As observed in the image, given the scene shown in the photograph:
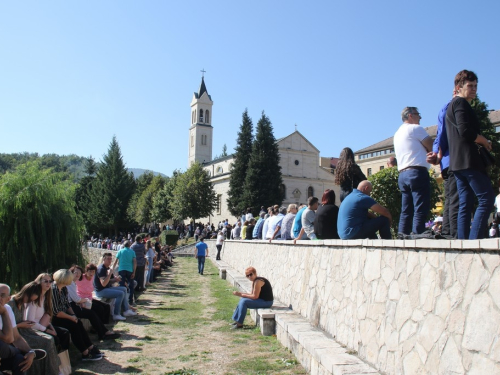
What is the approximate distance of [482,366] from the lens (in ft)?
9.30

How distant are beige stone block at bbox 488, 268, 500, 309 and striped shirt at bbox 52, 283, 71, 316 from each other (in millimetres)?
6304

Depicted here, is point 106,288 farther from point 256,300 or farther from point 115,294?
point 256,300

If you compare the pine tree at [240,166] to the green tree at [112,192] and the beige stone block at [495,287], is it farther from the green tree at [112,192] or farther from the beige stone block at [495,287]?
the beige stone block at [495,287]

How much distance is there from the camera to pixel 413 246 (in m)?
3.89

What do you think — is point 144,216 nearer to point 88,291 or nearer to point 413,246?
point 88,291

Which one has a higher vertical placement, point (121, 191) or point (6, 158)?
point (6, 158)

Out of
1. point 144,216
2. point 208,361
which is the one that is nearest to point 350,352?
point 208,361

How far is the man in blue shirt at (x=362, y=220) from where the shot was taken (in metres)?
6.00

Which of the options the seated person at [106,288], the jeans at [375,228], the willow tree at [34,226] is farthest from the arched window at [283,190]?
the jeans at [375,228]

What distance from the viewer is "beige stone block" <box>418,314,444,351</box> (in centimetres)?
339

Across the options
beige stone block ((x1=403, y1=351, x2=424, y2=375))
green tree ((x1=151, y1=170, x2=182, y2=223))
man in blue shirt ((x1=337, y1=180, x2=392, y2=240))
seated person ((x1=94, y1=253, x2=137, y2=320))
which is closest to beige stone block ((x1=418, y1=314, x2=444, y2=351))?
beige stone block ((x1=403, y1=351, x2=424, y2=375))

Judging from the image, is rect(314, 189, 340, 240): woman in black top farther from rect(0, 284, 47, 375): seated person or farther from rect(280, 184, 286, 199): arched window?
rect(280, 184, 286, 199): arched window

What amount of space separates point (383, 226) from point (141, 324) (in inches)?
236

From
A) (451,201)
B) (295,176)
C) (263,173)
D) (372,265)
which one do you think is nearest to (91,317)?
(372,265)
